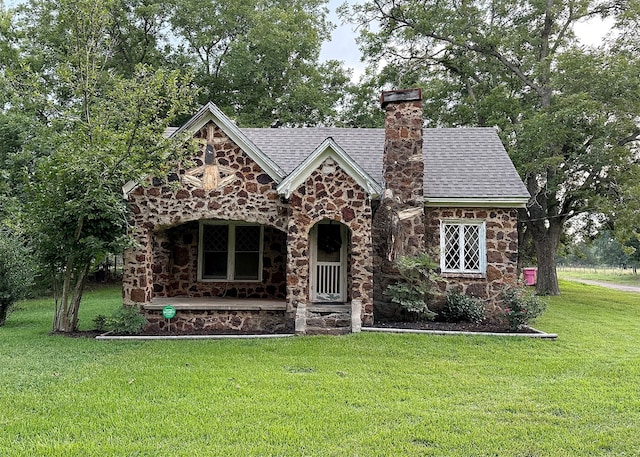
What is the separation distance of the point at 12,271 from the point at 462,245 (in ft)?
37.6

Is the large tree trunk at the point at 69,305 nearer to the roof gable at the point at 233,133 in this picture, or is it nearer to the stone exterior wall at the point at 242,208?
the stone exterior wall at the point at 242,208

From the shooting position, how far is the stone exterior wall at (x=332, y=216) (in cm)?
971

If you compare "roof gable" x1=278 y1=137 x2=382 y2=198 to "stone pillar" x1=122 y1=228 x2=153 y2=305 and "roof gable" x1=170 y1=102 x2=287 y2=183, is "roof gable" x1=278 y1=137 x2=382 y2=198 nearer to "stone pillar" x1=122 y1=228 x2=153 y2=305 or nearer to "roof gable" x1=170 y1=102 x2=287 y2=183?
"roof gable" x1=170 y1=102 x2=287 y2=183

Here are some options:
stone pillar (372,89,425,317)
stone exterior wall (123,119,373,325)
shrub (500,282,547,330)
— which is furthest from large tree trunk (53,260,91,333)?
shrub (500,282,547,330)

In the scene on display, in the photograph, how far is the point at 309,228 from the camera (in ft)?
32.1

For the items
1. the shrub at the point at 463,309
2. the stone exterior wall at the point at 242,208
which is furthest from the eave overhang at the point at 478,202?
the shrub at the point at 463,309

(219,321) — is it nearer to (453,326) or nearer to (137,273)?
(137,273)

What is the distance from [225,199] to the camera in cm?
1016

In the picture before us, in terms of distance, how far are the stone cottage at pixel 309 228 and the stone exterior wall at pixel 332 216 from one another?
0.02 metres

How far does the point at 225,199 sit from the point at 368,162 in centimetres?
443

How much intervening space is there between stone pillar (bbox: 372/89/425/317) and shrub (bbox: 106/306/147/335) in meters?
5.43

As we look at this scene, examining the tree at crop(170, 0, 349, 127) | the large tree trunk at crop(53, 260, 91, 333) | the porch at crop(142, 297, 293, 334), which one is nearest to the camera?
the large tree trunk at crop(53, 260, 91, 333)

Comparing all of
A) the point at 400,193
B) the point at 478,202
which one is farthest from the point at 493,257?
the point at 400,193

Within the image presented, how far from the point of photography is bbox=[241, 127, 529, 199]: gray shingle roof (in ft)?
36.6
